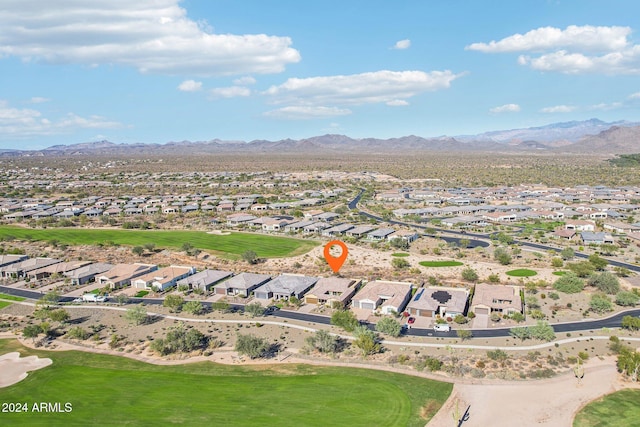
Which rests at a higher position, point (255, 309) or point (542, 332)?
point (255, 309)

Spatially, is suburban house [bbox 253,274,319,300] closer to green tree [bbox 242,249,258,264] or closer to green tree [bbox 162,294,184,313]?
green tree [bbox 162,294,184,313]

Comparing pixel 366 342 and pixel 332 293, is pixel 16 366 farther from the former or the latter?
pixel 332 293

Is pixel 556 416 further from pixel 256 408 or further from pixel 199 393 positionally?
pixel 199 393

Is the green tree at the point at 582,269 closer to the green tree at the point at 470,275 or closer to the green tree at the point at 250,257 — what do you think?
the green tree at the point at 470,275

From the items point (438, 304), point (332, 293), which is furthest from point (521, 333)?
point (332, 293)

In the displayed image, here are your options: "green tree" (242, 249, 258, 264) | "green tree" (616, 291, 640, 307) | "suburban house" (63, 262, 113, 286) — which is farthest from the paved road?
"suburban house" (63, 262, 113, 286)

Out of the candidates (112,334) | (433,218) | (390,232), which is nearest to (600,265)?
(390,232)
